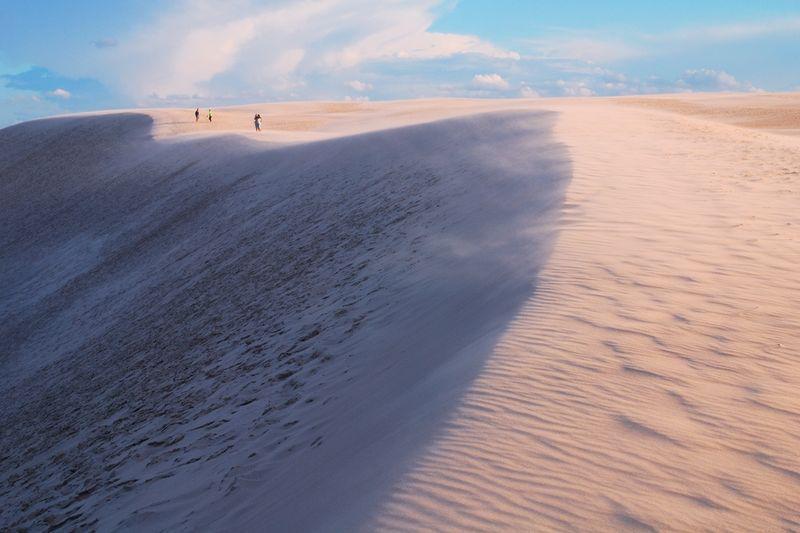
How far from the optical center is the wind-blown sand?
3.52 meters

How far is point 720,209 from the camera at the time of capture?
9.20 meters

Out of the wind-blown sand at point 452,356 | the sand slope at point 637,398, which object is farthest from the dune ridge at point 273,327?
the sand slope at point 637,398

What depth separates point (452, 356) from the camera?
5551 mm

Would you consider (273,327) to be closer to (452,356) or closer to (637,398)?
(452,356)

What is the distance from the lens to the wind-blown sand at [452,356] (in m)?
3.52

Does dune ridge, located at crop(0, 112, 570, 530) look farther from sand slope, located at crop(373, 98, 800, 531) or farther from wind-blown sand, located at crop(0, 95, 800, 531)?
sand slope, located at crop(373, 98, 800, 531)

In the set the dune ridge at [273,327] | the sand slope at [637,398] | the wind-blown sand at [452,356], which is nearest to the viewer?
the sand slope at [637,398]

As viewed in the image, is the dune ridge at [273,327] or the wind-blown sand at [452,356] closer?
the wind-blown sand at [452,356]

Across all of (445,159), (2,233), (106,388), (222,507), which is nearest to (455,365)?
(222,507)

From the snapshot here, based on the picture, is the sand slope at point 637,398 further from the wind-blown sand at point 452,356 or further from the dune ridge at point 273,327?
the dune ridge at point 273,327

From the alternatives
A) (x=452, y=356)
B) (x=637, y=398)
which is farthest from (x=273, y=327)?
(x=637, y=398)

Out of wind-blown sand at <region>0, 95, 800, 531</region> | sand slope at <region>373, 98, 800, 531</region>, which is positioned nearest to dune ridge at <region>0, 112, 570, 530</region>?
wind-blown sand at <region>0, 95, 800, 531</region>

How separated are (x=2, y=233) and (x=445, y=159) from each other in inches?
Result: 767

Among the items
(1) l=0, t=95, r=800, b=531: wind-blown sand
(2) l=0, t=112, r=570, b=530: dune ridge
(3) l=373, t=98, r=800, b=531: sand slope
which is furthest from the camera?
(2) l=0, t=112, r=570, b=530: dune ridge
